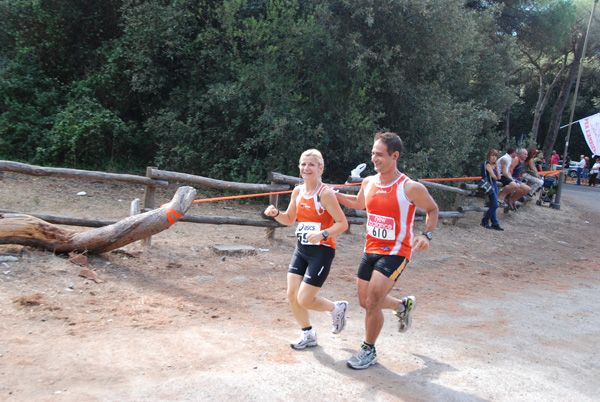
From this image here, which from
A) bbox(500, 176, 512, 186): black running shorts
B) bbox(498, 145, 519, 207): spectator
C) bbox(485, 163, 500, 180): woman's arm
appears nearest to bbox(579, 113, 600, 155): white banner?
bbox(498, 145, 519, 207): spectator

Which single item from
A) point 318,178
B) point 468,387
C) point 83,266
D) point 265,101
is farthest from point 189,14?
point 468,387

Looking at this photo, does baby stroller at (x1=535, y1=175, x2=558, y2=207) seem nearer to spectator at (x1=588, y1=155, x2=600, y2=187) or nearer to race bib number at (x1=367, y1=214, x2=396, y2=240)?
spectator at (x1=588, y1=155, x2=600, y2=187)

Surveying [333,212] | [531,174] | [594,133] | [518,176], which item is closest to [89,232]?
[333,212]

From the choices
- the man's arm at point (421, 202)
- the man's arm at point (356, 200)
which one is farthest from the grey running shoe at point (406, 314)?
the man's arm at point (356, 200)

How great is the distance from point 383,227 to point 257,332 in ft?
5.38

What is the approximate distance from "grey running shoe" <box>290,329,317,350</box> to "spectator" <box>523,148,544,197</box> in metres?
12.1

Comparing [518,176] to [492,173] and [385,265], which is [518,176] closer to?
[492,173]

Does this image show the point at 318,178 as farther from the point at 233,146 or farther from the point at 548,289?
the point at 233,146

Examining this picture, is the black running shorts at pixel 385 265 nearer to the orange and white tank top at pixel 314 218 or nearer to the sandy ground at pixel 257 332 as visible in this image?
the orange and white tank top at pixel 314 218

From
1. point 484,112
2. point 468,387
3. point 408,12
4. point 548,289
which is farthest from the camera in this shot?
point 484,112

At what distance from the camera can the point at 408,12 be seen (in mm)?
11195

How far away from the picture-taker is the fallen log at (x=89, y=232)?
570 cm

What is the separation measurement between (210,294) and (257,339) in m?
1.53

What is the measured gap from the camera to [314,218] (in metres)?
4.48
